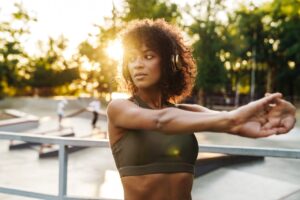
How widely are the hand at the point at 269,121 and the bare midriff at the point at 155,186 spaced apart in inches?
15.8

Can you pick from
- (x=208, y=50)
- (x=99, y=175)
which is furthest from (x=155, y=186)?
(x=208, y=50)

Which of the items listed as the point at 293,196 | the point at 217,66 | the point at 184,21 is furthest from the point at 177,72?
the point at 184,21

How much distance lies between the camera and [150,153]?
1.62m

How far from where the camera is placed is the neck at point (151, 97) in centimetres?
179

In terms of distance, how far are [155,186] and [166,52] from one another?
1.92ft

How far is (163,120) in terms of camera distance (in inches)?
56.9

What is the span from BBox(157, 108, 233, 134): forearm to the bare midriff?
0.29 meters

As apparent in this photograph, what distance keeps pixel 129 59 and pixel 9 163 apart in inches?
381

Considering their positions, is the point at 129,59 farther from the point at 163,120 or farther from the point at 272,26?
the point at 272,26

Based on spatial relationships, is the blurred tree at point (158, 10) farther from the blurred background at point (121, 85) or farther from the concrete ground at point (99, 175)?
the concrete ground at point (99, 175)

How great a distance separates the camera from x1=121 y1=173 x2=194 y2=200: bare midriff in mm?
1648

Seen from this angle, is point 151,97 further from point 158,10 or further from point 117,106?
point 158,10

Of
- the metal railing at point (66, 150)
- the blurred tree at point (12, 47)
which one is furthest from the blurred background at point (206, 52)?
the metal railing at point (66, 150)

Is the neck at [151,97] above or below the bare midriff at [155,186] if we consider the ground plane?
above
